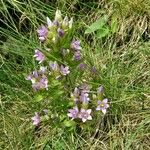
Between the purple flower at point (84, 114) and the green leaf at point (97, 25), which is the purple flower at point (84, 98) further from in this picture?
the green leaf at point (97, 25)

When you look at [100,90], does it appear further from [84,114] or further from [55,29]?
[55,29]

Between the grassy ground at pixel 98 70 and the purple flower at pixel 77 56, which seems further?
the grassy ground at pixel 98 70

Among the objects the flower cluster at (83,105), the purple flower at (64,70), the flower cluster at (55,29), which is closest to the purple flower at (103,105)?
the flower cluster at (83,105)

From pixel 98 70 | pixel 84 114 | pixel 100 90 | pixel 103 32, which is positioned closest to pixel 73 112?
pixel 84 114

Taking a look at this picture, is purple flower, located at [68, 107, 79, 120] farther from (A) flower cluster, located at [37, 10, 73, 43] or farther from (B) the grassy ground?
(A) flower cluster, located at [37, 10, 73, 43]

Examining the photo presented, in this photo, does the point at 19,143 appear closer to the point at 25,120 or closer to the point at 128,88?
the point at 25,120

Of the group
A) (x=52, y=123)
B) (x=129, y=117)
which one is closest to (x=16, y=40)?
(x=52, y=123)
